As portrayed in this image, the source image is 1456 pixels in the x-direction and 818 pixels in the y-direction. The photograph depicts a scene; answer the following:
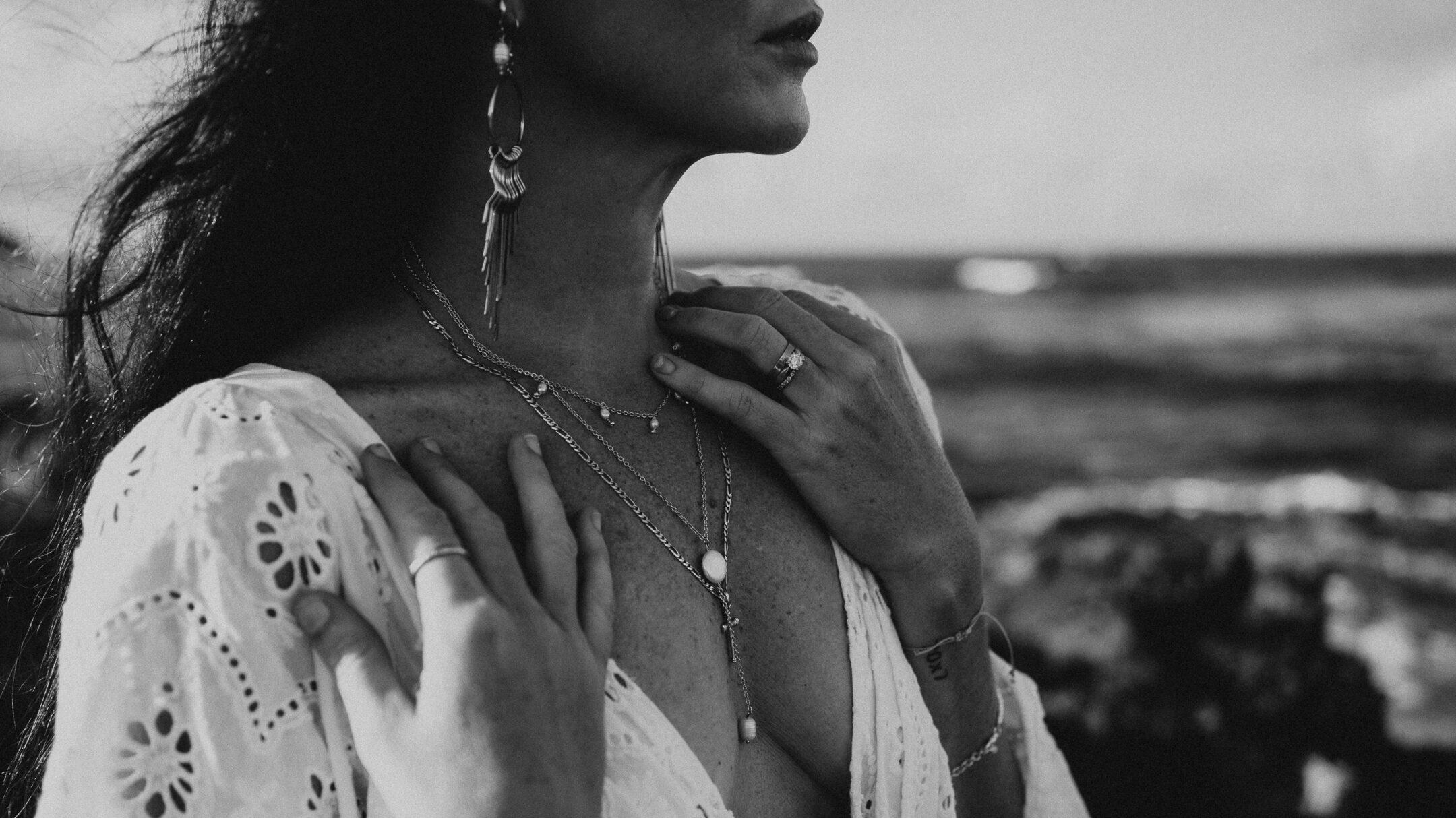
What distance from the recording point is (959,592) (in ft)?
6.46

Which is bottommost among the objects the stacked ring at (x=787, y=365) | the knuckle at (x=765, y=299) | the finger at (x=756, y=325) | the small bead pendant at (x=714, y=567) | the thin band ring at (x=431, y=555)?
the small bead pendant at (x=714, y=567)

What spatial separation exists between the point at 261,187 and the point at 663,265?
26.1 inches

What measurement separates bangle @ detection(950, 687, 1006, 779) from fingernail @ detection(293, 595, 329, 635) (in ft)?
3.92

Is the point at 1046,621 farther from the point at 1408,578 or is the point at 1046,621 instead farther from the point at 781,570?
the point at 781,570

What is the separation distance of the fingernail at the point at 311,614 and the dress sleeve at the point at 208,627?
1 centimetres

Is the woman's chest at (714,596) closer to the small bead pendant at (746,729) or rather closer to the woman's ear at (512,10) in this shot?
the small bead pendant at (746,729)

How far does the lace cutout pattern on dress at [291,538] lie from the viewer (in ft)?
4.33

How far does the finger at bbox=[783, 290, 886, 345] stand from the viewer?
6.62ft

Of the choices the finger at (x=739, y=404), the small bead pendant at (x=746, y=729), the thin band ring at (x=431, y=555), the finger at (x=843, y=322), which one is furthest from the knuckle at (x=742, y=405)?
the thin band ring at (x=431, y=555)

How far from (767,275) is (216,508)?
4.30 ft

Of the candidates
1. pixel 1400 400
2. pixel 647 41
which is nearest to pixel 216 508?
pixel 647 41

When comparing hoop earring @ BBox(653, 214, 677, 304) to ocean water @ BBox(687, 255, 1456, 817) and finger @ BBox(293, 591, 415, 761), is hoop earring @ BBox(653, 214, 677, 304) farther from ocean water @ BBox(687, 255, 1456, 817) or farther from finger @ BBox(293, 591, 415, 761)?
ocean water @ BBox(687, 255, 1456, 817)

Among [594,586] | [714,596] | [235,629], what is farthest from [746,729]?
[235,629]

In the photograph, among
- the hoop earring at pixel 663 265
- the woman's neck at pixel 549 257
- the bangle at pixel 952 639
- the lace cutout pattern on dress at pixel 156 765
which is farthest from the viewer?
the hoop earring at pixel 663 265
